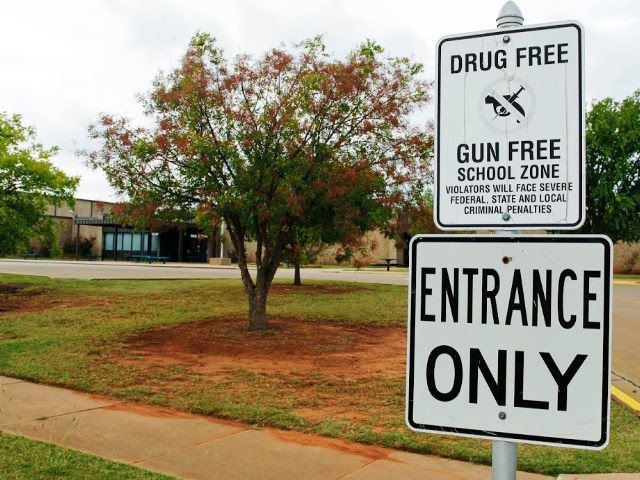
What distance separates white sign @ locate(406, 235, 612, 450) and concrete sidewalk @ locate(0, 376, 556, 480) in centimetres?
297

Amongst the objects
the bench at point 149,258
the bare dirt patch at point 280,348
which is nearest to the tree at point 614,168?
the bare dirt patch at point 280,348

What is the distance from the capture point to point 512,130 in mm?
1964

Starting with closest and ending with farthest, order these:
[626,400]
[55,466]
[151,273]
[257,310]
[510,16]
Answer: [510,16] < [55,466] < [626,400] < [257,310] < [151,273]

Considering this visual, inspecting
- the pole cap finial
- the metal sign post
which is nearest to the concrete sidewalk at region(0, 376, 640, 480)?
the metal sign post

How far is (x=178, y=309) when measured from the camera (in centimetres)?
1545

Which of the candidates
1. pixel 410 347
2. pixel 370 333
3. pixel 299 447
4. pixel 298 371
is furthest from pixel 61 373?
pixel 410 347

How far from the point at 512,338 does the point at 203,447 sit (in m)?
4.01

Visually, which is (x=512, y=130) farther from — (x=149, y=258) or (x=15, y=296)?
(x=149, y=258)

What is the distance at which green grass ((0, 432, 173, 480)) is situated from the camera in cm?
454

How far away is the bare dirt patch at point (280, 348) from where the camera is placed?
8969 millimetres

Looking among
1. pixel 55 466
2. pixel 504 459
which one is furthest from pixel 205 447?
pixel 504 459

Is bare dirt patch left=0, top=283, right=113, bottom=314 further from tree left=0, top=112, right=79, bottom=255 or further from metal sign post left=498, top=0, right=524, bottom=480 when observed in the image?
metal sign post left=498, top=0, right=524, bottom=480

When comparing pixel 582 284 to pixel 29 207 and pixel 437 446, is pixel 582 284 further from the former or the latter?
pixel 29 207

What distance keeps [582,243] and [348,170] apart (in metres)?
8.57
